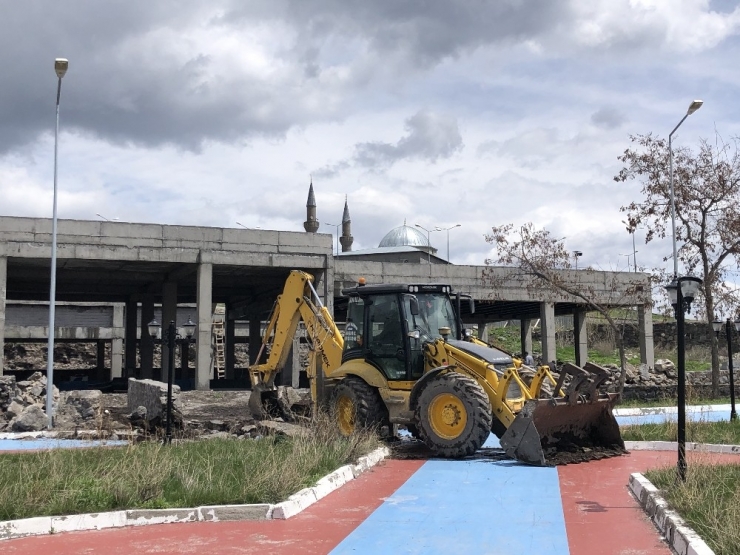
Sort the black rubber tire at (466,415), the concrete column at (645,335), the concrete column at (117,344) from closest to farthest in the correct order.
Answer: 1. the black rubber tire at (466,415)
2. the concrete column at (645,335)
3. the concrete column at (117,344)

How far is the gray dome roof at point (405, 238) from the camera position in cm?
9462

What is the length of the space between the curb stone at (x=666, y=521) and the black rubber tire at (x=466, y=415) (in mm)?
3006

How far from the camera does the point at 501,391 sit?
1436 centimetres

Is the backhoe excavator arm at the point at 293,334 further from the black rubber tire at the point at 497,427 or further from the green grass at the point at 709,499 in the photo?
the green grass at the point at 709,499

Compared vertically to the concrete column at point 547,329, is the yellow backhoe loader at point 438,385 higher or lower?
lower

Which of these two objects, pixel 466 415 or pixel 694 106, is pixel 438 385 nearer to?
pixel 466 415

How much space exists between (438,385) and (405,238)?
80673 millimetres

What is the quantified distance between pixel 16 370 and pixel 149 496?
59.1 metres

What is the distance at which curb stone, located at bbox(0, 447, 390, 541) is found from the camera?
8820mm

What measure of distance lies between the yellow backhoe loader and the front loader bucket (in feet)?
0.06

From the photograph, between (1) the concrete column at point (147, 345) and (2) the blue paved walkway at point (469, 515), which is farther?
(1) the concrete column at point (147, 345)

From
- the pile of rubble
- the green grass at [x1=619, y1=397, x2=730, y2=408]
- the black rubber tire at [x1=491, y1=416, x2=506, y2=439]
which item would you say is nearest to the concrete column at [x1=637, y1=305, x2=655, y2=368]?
the green grass at [x1=619, y1=397, x2=730, y2=408]

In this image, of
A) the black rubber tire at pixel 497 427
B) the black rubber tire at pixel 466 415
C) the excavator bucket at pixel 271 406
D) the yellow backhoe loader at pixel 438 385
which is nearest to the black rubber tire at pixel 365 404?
the yellow backhoe loader at pixel 438 385

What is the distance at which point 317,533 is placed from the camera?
8.84 metres
